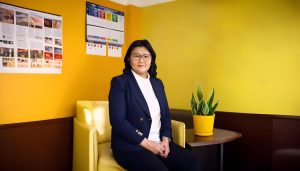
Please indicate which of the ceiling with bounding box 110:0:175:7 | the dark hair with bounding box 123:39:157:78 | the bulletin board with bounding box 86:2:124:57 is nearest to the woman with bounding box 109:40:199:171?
the dark hair with bounding box 123:39:157:78

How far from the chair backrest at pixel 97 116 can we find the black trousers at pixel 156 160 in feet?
1.97

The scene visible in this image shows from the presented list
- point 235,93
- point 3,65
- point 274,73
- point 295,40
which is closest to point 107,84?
point 3,65

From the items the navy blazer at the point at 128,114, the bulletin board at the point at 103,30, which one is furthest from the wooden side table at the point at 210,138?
the bulletin board at the point at 103,30

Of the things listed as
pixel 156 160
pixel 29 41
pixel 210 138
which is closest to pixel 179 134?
pixel 210 138

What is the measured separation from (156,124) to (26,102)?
1.24 metres

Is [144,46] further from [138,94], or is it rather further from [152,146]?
[152,146]

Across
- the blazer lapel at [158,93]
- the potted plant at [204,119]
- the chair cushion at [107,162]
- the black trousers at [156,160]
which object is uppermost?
the blazer lapel at [158,93]

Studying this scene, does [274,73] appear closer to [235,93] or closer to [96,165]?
[235,93]

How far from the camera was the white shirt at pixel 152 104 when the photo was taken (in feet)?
6.63

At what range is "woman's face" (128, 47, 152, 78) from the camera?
205cm

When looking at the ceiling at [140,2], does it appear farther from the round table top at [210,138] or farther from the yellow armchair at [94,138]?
the round table top at [210,138]

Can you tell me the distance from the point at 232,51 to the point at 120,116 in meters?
1.59

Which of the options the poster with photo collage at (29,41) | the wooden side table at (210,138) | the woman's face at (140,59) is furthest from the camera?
the poster with photo collage at (29,41)

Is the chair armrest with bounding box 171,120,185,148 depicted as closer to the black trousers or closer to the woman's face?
the black trousers
